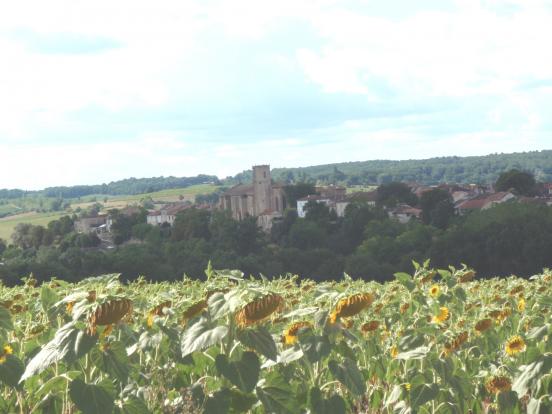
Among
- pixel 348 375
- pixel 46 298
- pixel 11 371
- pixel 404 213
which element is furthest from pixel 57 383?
pixel 404 213

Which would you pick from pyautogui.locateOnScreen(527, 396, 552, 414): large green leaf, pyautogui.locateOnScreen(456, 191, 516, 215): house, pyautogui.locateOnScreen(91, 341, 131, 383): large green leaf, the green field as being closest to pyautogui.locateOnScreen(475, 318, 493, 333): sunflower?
pyautogui.locateOnScreen(527, 396, 552, 414): large green leaf

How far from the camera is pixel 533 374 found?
4.48m

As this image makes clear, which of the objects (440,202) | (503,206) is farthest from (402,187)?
(503,206)

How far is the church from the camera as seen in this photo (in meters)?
138

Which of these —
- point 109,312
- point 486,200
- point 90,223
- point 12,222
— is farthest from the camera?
point 12,222

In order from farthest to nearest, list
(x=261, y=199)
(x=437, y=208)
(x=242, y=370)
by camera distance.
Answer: (x=261, y=199) < (x=437, y=208) < (x=242, y=370)

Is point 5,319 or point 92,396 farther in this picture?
point 5,319

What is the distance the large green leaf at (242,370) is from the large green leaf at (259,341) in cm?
9

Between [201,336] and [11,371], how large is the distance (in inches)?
32.2

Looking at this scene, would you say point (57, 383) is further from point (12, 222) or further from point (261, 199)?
point (12, 222)

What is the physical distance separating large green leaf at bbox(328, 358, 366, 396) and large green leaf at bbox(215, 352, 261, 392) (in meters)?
0.37

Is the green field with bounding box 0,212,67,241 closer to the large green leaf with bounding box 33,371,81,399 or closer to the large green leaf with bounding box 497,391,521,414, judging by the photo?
the large green leaf with bounding box 497,391,521,414

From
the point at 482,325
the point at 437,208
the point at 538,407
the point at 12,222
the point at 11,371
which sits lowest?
the point at 12,222

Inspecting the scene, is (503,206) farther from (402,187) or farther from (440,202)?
(402,187)
